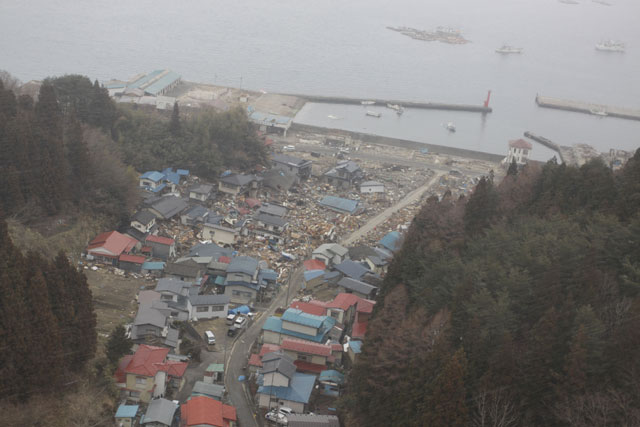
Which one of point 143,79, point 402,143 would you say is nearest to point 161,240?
point 402,143

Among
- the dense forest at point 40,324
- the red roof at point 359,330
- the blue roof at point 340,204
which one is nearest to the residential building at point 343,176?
the blue roof at point 340,204

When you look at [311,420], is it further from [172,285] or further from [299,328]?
[172,285]

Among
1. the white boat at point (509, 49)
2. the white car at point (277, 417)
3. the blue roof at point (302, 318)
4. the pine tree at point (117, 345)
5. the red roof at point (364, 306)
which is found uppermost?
the white boat at point (509, 49)

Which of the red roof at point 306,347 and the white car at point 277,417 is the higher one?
the red roof at point 306,347

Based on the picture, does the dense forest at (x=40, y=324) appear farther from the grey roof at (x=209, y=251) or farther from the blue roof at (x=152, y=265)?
the grey roof at (x=209, y=251)

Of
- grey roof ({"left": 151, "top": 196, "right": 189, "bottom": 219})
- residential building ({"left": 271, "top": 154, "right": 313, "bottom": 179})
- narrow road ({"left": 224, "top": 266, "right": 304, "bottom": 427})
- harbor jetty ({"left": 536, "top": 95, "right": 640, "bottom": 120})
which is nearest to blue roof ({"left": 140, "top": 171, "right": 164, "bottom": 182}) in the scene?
grey roof ({"left": 151, "top": 196, "right": 189, "bottom": 219})

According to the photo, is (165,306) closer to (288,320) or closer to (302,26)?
(288,320)
